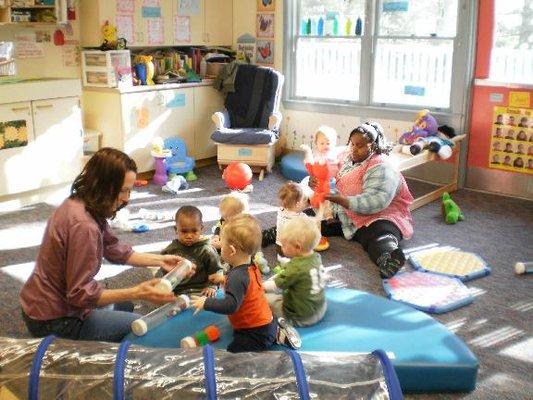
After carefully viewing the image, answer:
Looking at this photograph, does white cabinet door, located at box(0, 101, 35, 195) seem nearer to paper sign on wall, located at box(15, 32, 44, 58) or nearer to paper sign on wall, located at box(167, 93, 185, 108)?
paper sign on wall, located at box(15, 32, 44, 58)

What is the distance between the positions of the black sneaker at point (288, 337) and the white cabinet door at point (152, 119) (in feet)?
10.8

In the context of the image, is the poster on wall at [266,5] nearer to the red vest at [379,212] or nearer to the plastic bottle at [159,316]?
the red vest at [379,212]

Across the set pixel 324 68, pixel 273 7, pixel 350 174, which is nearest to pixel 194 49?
pixel 273 7

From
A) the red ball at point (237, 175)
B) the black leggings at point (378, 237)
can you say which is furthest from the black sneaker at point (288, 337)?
the red ball at point (237, 175)

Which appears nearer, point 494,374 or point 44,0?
point 494,374

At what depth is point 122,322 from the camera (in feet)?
8.16

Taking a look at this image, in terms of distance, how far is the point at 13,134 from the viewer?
476 cm

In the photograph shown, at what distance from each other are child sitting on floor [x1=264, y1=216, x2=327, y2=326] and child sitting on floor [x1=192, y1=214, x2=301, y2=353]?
20cm

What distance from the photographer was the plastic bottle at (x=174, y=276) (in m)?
2.28

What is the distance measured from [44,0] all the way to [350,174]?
2890 millimetres

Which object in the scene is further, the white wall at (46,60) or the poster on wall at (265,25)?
the poster on wall at (265,25)

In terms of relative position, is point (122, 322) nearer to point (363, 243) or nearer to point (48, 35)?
point (363, 243)

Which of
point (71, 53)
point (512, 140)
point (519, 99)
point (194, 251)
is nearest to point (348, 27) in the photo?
point (519, 99)

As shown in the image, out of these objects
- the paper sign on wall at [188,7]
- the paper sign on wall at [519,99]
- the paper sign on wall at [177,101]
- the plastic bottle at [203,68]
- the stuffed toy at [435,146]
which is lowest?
the stuffed toy at [435,146]
